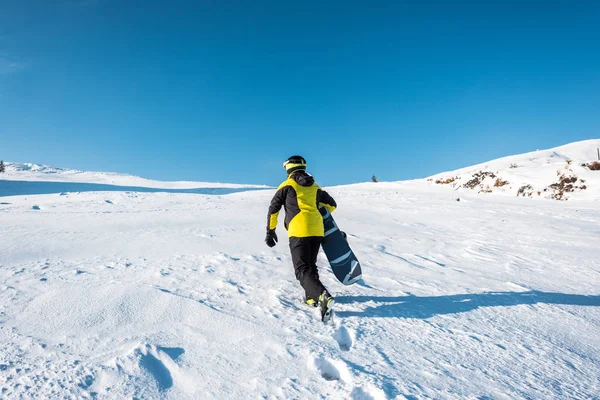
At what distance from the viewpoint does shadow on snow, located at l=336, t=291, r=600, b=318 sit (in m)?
3.58

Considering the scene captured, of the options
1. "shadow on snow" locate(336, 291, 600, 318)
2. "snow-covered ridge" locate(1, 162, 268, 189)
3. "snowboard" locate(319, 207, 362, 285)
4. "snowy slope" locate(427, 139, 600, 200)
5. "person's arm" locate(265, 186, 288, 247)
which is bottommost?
"shadow on snow" locate(336, 291, 600, 318)

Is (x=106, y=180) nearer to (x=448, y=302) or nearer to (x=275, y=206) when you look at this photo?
(x=275, y=206)

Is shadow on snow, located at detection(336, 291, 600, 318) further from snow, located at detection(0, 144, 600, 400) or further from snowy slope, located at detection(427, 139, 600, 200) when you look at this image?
snowy slope, located at detection(427, 139, 600, 200)

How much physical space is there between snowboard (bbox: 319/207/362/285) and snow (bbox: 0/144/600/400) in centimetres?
22

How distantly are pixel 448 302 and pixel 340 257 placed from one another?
123 cm

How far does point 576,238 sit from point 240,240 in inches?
295

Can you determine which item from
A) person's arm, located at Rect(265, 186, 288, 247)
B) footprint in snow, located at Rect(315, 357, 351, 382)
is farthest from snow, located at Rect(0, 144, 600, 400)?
person's arm, located at Rect(265, 186, 288, 247)

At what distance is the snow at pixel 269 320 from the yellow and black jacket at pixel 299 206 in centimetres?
68

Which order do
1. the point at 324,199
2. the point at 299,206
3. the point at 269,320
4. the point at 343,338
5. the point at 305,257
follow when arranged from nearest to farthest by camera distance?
1. the point at 343,338
2. the point at 269,320
3. the point at 305,257
4. the point at 299,206
5. the point at 324,199

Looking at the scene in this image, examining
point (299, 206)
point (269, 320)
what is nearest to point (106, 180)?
point (299, 206)

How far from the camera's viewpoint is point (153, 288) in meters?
3.69

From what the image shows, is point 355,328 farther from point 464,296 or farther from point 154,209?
point 154,209

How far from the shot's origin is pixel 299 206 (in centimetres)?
407

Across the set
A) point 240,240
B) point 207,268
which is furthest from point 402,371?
point 240,240
